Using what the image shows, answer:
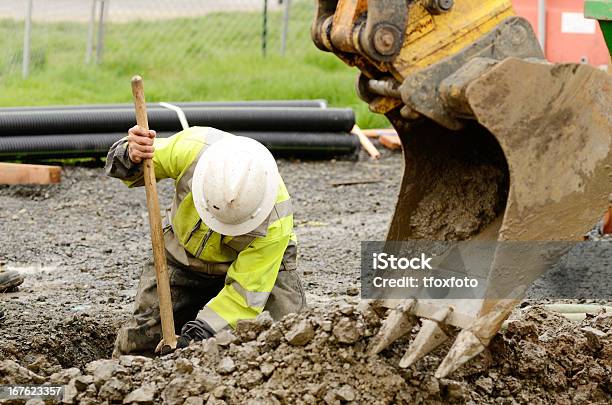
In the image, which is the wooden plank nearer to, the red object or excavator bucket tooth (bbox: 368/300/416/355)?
the red object

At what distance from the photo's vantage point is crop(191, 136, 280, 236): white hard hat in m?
4.79

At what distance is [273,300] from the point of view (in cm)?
533

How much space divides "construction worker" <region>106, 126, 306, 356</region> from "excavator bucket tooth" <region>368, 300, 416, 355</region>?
0.89 meters

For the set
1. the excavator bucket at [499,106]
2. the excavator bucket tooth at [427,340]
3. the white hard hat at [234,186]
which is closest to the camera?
the excavator bucket at [499,106]

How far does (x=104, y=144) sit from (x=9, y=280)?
9.94 feet

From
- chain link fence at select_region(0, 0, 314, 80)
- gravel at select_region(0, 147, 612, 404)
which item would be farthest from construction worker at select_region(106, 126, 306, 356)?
chain link fence at select_region(0, 0, 314, 80)

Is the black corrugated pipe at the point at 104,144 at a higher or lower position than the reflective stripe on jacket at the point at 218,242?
lower

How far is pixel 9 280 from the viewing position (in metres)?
6.39

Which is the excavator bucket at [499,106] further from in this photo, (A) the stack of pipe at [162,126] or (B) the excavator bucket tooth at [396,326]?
(A) the stack of pipe at [162,126]

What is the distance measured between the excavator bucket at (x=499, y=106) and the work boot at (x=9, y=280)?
3019mm

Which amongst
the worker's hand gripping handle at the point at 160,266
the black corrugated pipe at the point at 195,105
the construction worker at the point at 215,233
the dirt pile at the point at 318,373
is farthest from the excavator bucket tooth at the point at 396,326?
the black corrugated pipe at the point at 195,105

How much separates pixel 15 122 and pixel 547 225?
20.5ft

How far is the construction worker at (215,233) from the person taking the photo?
4.85 metres

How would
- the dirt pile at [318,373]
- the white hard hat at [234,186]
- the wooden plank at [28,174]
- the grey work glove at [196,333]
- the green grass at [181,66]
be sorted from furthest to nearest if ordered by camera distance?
the green grass at [181,66] → the wooden plank at [28,174] → the grey work glove at [196,333] → the white hard hat at [234,186] → the dirt pile at [318,373]
